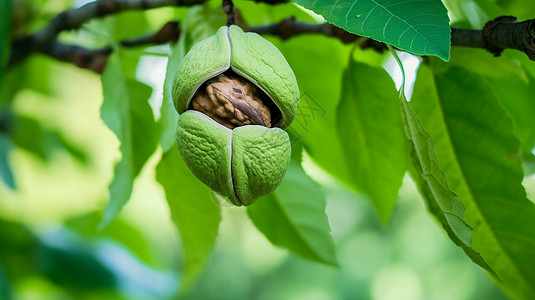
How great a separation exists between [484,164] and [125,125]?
881 mm

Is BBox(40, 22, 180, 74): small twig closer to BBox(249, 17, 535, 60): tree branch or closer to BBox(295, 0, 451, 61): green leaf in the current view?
BBox(249, 17, 535, 60): tree branch

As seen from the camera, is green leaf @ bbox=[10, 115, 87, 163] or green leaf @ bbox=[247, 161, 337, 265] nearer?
green leaf @ bbox=[247, 161, 337, 265]

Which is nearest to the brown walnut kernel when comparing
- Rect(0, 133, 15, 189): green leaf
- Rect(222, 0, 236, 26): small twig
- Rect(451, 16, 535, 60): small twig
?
Rect(222, 0, 236, 26): small twig

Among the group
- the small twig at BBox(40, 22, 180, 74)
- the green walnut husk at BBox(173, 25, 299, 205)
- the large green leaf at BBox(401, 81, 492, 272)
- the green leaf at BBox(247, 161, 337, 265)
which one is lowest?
the green leaf at BBox(247, 161, 337, 265)

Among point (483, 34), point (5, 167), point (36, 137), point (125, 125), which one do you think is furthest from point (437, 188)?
point (36, 137)

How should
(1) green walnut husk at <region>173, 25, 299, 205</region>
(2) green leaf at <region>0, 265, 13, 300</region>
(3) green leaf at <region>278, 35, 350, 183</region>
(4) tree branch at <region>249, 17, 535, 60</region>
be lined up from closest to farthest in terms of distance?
(1) green walnut husk at <region>173, 25, 299, 205</region>, (4) tree branch at <region>249, 17, 535, 60</region>, (3) green leaf at <region>278, 35, 350, 183</region>, (2) green leaf at <region>0, 265, 13, 300</region>

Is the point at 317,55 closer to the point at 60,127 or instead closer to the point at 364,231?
the point at 60,127

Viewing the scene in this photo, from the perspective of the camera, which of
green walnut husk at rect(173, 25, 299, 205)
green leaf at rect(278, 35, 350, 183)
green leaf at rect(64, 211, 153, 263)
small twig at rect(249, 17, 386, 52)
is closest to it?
green walnut husk at rect(173, 25, 299, 205)

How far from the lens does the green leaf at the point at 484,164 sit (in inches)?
51.4

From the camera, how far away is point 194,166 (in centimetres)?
100

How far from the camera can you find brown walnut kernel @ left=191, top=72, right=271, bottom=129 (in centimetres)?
99

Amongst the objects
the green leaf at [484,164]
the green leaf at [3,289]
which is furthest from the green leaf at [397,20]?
the green leaf at [3,289]

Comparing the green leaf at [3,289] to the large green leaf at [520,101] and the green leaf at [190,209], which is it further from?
the large green leaf at [520,101]

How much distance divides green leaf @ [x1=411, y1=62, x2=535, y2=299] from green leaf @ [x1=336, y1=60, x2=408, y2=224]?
101 mm
